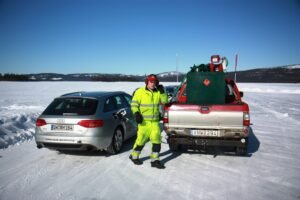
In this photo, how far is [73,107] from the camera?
5520mm

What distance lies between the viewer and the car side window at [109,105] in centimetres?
577

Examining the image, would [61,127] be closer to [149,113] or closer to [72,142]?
[72,142]

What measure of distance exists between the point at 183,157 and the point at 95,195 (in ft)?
8.28

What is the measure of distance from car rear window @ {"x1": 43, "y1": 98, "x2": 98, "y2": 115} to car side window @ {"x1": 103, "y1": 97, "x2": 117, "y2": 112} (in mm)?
288

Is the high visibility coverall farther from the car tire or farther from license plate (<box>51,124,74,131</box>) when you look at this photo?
license plate (<box>51,124,74,131</box>)

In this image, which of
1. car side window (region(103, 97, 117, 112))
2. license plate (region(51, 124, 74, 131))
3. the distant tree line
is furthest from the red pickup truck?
the distant tree line

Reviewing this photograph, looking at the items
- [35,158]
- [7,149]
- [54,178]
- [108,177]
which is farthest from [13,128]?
[108,177]

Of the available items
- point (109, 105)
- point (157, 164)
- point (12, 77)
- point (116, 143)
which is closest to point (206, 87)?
point (157, 164)

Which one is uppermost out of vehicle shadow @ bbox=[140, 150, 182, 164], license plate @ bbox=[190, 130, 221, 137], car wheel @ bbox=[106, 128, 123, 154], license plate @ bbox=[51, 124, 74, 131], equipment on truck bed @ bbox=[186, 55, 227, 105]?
equipment on truck bed @ bbox=[186, 55, 227, 105]

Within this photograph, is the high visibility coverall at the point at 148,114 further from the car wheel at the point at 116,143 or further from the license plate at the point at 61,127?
the license plate at the point at 61,127

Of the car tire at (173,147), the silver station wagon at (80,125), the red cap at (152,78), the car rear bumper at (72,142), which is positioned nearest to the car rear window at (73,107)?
the silver station wagon at (80,125)

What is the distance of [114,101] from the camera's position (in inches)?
250

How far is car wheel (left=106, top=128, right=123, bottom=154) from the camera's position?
5.64m

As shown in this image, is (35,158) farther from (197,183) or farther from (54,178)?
(197,183)
